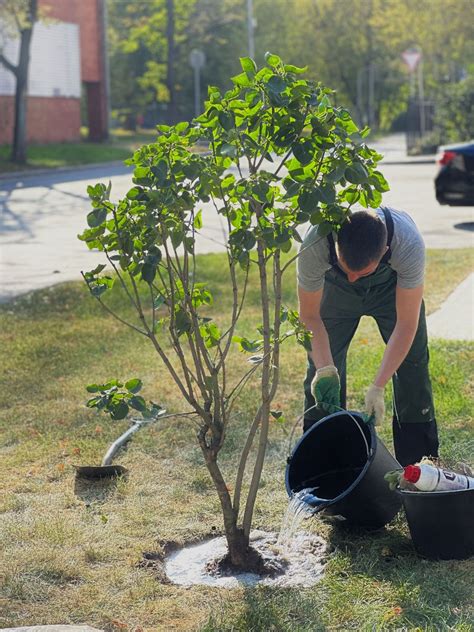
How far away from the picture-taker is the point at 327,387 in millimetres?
4246

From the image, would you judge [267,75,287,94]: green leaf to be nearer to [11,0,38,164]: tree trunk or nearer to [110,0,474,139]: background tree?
[11,0,38,164]: tree trunk

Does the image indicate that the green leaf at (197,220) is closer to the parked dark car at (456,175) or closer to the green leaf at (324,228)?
the green leaf at (324,228)

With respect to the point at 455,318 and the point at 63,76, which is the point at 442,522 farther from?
the point at 63,76

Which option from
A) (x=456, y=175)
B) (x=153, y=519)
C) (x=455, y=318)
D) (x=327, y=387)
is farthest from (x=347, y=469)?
(x=456, y=175)

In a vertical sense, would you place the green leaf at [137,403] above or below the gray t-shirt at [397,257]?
below

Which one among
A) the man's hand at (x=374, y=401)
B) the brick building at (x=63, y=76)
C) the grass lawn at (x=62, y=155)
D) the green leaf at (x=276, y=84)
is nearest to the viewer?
the green leaf at (x=276, y=84)

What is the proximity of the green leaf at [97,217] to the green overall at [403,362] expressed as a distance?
128 centimetres

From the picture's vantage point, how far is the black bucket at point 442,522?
3.79 metres

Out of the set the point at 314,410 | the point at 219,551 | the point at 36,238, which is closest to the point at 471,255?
the point at 36,238

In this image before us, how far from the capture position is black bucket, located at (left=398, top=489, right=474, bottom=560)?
3.79 m

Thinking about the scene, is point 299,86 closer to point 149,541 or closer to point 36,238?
point 149,541

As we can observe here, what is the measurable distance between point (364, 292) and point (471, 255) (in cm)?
698

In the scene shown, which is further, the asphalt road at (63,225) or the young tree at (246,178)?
the asphalt road at (63,225)

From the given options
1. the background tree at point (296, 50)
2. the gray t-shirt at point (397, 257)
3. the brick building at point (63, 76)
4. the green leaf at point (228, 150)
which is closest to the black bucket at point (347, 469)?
the gray t-shirt at point (397, 257)
